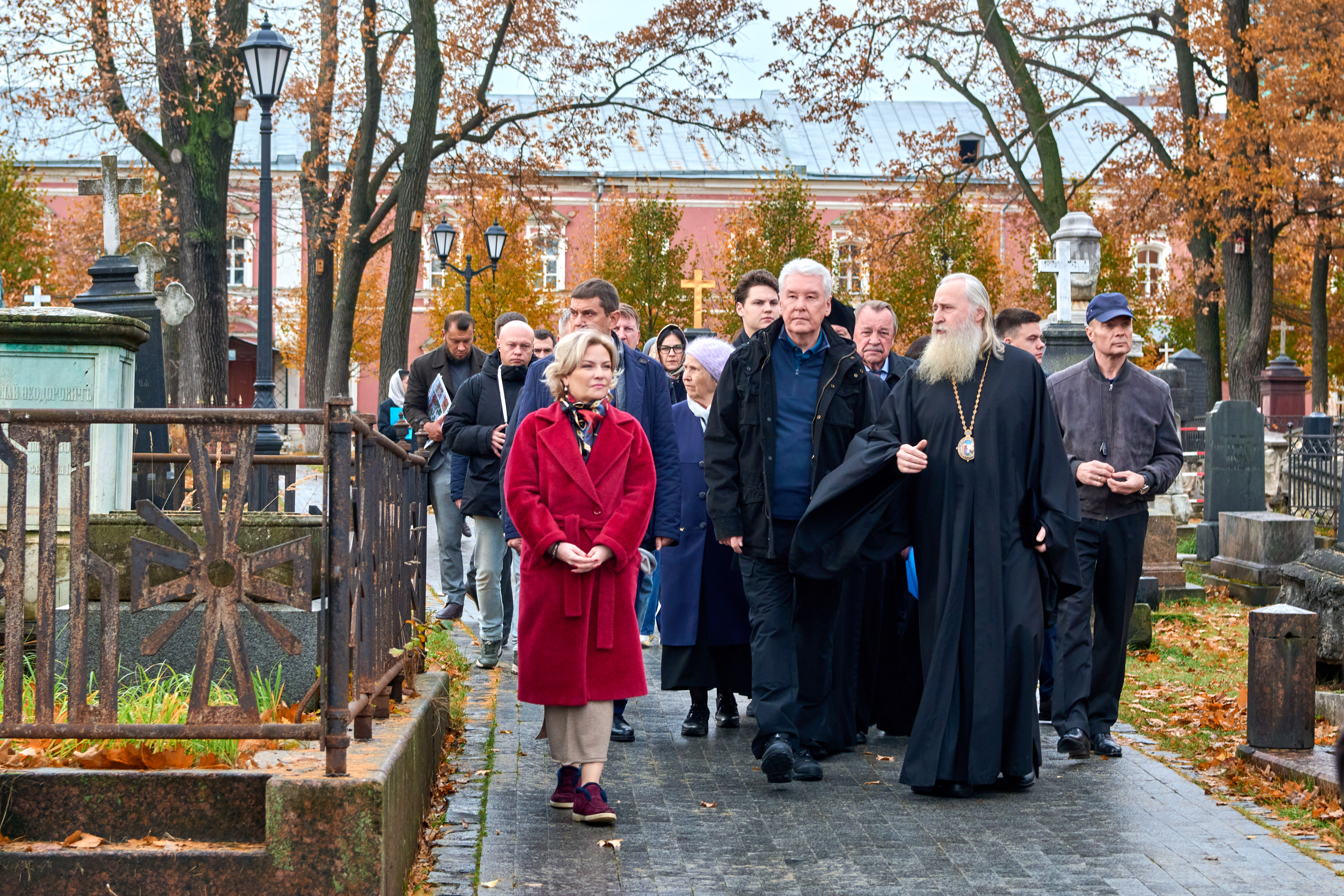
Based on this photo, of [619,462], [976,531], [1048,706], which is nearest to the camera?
[619,462]

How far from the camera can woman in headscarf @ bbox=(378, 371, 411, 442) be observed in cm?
1050

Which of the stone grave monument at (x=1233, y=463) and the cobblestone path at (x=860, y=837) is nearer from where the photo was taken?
the cobblestone path at (x=860, y=837)

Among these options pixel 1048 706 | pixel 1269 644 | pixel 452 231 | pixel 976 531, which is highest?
pixel 452 231

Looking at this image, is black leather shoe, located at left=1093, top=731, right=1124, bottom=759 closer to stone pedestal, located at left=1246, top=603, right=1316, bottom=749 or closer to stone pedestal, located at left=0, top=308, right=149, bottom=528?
stone pedestal, located at left=1246, top=603, right=1316, bottom=749

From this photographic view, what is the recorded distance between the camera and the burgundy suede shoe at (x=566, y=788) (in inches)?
211

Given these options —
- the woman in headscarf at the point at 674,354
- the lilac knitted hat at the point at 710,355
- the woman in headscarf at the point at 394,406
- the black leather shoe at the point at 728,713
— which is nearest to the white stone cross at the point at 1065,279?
the woman in headscarf at the point at 674,354

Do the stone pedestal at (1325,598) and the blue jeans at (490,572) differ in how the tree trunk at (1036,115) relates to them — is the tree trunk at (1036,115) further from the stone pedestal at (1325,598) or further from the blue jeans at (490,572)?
the blue jeans at (490,572)

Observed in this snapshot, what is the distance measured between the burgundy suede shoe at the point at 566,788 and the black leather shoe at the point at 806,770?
0.91 meters

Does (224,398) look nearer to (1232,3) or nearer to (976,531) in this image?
(976,531)

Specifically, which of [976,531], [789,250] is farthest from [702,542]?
[789,250]

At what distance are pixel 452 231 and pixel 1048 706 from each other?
2117cm

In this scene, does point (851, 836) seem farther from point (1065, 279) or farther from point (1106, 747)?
point (1065, 279)

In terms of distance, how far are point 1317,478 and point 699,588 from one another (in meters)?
13.4

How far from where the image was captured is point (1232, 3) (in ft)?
78.2
